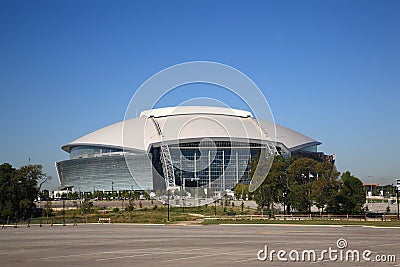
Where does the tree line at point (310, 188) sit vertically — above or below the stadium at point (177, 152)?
below

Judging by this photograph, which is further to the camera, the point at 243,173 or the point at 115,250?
the point at 243,173

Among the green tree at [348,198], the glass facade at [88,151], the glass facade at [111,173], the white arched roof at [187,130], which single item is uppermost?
the white arched roof at [187,130]

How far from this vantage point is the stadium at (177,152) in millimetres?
136500

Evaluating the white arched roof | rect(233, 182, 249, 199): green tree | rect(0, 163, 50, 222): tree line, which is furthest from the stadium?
rect(0, 163, 50, 222): tree line

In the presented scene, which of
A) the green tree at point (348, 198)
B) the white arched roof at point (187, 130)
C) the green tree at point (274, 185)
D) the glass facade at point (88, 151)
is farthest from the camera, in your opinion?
the glass facade at point (88, 151)

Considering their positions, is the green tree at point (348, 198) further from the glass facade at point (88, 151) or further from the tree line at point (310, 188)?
the glass facade at point (88, 151)

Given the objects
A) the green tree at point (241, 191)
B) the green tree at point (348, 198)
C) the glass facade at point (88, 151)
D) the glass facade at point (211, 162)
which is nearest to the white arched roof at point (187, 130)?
the glass facade at point (88, 151)

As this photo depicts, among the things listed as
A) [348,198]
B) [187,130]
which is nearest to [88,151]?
[187,130]

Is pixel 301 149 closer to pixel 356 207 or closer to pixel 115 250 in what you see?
pixel 356 207

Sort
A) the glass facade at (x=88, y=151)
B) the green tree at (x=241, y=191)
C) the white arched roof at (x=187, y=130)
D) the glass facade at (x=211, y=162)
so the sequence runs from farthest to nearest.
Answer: the glass facade at (x=88, y=151), the white arched roof at (x=187, y=130), the glass facade at (x=211, y=162), the green tree at (x=241, y=191)

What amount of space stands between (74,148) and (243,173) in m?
52.0

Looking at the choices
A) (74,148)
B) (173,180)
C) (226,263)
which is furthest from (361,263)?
(74,148)

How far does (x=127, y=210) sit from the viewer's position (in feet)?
259

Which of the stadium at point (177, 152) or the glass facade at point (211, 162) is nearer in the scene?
the glass facade at point (211, 162)
